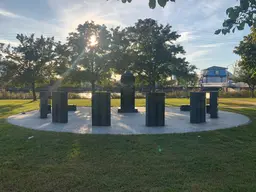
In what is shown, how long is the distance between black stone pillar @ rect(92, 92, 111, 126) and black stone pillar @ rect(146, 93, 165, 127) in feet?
3.88

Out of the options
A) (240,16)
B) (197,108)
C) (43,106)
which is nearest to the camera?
(240,16)

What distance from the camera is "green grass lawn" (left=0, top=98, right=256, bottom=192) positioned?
10.3 ft

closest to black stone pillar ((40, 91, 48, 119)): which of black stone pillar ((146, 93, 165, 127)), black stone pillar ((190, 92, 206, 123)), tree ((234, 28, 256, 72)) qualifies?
black stone pillar ((146, 93, 165, 127))

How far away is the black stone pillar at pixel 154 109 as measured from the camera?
23.4 ft

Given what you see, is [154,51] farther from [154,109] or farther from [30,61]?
[154,109]

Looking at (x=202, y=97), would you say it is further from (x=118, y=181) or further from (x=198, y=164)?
(x=118, y=181)

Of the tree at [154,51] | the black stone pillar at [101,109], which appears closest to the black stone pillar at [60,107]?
the black stone pillar at [101,109]

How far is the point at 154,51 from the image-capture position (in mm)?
23359

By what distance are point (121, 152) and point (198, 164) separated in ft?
4.52

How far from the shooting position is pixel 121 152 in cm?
444

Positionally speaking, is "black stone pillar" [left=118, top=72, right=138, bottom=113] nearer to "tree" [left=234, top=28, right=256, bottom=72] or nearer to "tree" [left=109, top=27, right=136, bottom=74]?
"tree" [left=234, top=28, right=256, bottom=72]

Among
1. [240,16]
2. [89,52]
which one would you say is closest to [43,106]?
[240,16]

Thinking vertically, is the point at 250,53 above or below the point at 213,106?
above

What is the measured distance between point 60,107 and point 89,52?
1354 centimetres
